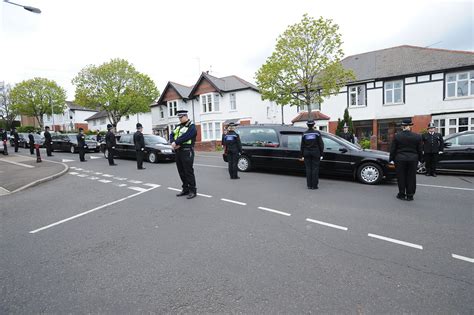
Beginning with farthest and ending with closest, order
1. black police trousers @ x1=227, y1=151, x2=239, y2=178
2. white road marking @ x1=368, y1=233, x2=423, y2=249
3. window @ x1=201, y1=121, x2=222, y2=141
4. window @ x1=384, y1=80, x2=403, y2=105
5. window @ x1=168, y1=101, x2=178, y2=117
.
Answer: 1. window @ x1=168, y1=101, x2=178, y2=117
2. window @ x1=201, y1=121, x2=222, y2=141
3. window @ x1=384, y1=80, x2=403, y2=105
4. black police trousers @ x1=227, y1=151, x2=239, y2=178
5. white road marking @ x1=368, y1=233, x2=423, y2=249

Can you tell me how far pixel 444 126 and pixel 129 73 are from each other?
1294 inches

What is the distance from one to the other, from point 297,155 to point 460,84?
18.4 m

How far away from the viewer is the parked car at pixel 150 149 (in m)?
12.6

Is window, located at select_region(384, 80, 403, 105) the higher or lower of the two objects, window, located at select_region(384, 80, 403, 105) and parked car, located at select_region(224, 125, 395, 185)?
the higher

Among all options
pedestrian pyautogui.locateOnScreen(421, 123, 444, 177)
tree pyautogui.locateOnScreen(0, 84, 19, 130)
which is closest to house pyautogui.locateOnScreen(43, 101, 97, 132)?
tree pyautogui.locateOnScreen(0, 84, 19, 130)

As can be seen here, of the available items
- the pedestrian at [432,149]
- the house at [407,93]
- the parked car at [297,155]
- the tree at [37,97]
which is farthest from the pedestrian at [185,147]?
the tree at [37,97]

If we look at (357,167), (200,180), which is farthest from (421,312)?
(200,180)

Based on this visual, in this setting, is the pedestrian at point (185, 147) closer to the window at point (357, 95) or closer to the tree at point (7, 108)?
the window at point (357, 95)

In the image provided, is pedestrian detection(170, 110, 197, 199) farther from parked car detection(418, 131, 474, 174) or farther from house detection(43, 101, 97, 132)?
house detection(43, 101, 97, 132)

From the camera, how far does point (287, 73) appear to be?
17609 millimetres

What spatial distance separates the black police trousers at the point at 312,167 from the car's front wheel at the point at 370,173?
5.24 ft

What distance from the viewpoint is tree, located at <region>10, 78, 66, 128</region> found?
45312 millimetres

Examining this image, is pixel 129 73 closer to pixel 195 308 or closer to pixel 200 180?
pixel 200 180

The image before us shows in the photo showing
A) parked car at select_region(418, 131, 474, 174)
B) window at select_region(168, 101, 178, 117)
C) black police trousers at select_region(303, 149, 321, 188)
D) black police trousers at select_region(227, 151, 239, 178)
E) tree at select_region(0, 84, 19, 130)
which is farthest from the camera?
tree at select_region(0, 84, 19, 130)
